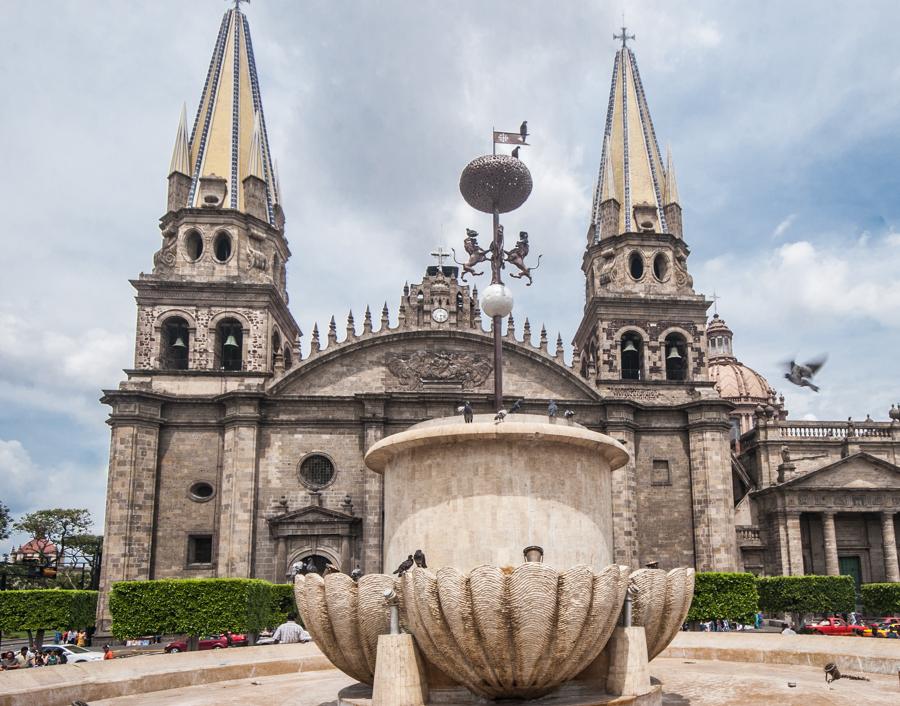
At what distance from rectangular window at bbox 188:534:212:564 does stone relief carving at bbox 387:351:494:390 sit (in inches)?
388

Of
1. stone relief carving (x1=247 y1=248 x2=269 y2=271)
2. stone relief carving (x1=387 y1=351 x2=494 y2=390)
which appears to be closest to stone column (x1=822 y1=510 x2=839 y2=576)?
stone relief carving (x1=387 y1=351 x2=494 y2=390)

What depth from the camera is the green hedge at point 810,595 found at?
1169 inches

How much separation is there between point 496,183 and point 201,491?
82.3ft

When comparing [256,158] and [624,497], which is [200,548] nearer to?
[624,497]

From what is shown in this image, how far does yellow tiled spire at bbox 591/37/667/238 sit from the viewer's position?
4012 centimetres

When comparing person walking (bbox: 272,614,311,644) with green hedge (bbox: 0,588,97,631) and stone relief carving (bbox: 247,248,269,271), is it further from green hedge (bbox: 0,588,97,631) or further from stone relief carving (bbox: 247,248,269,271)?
stone relief carving (bbox: 247,248,269,271)

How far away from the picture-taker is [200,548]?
3369 cm

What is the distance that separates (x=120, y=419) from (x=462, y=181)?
24.7 meters

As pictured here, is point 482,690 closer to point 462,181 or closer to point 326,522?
point 462,181

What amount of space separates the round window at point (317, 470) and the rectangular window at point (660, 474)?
1307 centimetres

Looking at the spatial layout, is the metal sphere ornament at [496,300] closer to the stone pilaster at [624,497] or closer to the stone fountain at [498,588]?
the stone fountain at [498,588]

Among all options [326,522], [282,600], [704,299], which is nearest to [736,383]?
[704,299]

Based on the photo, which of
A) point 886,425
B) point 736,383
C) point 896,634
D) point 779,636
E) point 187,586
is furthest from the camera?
point 736,383

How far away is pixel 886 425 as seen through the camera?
42.7 metres
